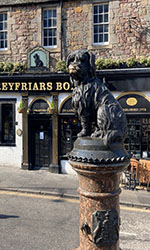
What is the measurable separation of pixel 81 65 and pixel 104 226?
6.38 feet

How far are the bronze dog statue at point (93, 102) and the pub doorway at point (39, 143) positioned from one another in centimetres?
898

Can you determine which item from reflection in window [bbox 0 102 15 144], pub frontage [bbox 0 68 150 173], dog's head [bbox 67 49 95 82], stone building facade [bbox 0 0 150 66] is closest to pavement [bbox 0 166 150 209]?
pub frontage [bbox 0 68 150 173]

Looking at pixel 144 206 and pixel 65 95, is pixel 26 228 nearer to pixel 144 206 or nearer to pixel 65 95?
pixel 144 206

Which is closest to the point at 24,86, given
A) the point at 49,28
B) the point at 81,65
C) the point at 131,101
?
the point at 49,28

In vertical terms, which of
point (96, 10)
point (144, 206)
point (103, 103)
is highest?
point (96, 10)

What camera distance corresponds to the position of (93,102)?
9.91 feet

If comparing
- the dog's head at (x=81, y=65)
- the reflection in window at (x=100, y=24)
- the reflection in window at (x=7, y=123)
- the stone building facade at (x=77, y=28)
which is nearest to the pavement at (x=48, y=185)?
the reflection in window at (x=7, y=123)

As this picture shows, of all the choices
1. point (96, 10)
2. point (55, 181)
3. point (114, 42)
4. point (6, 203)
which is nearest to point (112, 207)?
point (6, 203)

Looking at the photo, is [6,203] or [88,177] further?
[6,203]

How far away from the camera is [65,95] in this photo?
1148cm

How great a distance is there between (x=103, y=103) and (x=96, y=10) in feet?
33.0

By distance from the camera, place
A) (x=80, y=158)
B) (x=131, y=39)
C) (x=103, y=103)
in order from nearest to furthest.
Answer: (x=80, y=158) → (x=103, y=103) → (x=131, y=39)

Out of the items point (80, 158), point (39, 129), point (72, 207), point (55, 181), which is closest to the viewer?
point (80, 158)

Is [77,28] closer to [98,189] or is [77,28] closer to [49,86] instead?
[49,86]
